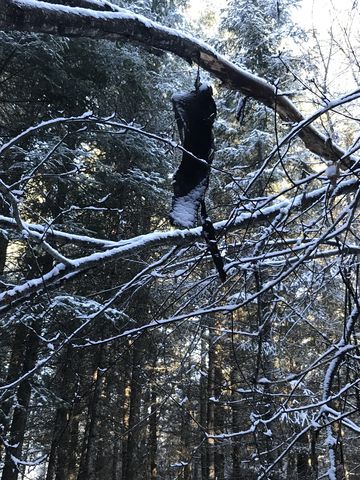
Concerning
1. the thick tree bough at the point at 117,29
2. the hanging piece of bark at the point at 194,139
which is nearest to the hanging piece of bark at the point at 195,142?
the hanging piece of bark at the point at 194,139

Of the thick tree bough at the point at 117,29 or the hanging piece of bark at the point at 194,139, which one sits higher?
the thick tree bough at the point at 117,29

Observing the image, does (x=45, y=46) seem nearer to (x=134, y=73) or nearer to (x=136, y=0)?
(x=134, y=73)

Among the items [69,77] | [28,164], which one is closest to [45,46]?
[69,77]

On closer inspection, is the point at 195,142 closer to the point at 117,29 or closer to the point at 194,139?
the point at 194,139

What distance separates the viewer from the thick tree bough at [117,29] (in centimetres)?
155

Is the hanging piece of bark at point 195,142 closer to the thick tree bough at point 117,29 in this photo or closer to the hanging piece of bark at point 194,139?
the hanging piece of bark at point 194,139

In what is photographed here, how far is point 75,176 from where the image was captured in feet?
26.7

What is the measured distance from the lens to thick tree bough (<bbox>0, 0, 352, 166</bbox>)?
1555mm

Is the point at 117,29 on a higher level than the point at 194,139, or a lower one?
higher

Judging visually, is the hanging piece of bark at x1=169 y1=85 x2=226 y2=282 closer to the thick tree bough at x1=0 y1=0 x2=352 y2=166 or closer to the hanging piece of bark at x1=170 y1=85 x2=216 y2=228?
the hanging piece of bark at x1=170 y1=85 x2=216 y2=228

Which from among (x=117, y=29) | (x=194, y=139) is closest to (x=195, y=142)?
(x=194, y=139)

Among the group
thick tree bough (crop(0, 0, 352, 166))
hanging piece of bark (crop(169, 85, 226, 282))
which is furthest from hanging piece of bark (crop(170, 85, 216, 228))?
thick tree bough (crop(0, 0, 352, 166))

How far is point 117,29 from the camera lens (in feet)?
5.87

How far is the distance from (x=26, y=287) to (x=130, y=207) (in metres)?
8.24
